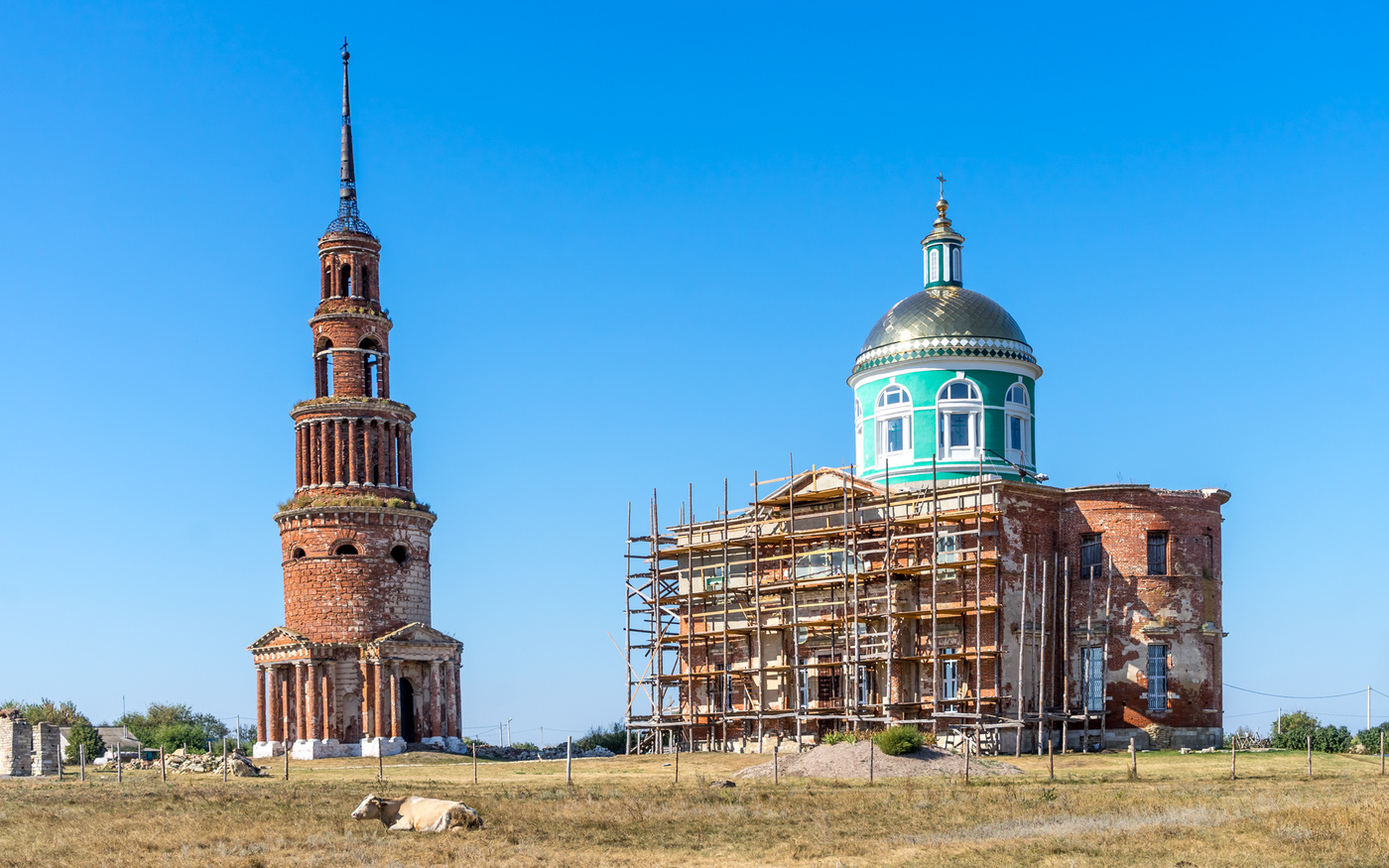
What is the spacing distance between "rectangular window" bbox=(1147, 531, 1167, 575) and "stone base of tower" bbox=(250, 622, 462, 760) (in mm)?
24830

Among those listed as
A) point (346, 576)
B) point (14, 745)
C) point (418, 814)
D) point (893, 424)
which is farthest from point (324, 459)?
point (418, 814)

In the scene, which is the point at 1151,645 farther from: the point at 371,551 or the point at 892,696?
the point at 371,551

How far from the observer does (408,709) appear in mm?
59375

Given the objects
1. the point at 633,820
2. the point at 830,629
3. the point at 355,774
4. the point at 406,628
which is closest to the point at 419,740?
the point at 406,628

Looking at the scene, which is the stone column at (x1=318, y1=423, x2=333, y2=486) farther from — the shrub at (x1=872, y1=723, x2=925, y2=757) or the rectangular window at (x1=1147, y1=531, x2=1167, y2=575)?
the rectangular window at (x1=1147, y1=531, x2=1167, y2=575)

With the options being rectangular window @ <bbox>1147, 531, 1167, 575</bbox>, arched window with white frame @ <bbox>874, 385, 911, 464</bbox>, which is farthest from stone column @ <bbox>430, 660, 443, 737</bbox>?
rectangular window @ <bbox>1147, 531, 1167, 575</bbox>

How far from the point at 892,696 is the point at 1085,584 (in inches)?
252

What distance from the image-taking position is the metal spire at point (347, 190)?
62.6m

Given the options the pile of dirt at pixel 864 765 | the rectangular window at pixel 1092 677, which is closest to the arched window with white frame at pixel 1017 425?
the rectangular window at pixel 1092 677

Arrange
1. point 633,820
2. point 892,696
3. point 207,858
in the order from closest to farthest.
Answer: point 207,858, point 633,820, point 892,696

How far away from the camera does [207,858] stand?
24.6m

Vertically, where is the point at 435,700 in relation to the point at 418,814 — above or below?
below

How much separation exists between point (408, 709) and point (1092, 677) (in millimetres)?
24517

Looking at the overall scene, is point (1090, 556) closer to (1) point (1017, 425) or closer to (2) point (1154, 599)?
(2) point (1154, 599)
